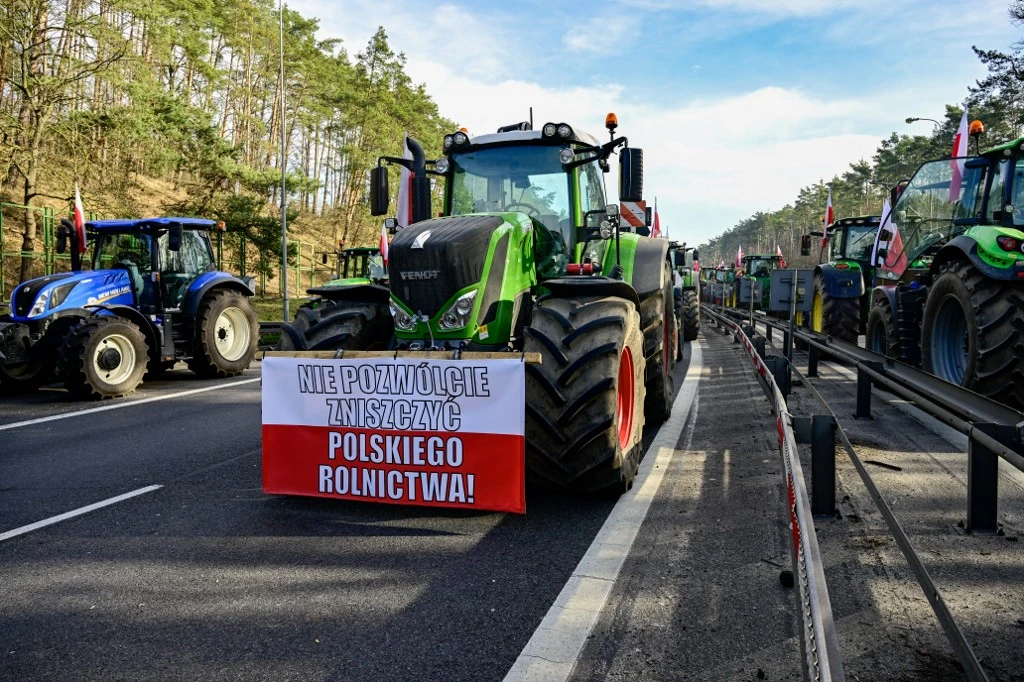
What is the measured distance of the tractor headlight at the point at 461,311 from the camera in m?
4.79

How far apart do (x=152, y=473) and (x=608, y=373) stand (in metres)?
3.84

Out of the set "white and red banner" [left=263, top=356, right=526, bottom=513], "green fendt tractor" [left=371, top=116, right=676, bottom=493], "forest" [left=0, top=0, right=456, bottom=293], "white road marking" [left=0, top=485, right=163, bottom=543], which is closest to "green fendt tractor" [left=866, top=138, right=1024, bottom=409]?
"green fendt tractor" [left=371, top=116, right=676, bottom=493]

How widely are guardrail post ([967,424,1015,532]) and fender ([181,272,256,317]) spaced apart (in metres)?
10.3

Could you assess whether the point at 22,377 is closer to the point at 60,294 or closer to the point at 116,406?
the point at 60,294

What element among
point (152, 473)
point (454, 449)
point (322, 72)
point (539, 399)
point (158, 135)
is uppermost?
point (322, 72)

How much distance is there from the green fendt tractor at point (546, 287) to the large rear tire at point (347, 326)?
1.68 ft

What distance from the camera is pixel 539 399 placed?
435 cm

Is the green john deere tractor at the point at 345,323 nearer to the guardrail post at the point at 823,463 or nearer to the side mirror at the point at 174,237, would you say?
the guardrail post at the point at 823,463

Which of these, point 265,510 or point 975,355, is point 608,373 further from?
point 975,355

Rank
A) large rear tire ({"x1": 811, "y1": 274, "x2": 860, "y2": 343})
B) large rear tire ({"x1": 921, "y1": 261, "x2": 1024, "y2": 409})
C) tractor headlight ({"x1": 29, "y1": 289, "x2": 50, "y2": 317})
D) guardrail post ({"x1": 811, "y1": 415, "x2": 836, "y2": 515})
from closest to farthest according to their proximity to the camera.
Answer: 1. guardrail post ({"x1": 811, "y1": 415, "x2": 836, "y2": 515})
2. large rear tire ({"x1": 921, "y1": 261, "x2": 1024, "y2": 409})
3. tractor headlight ({"x1": 29, "y1": 289, "x2": 50, "y2": 317})
4. large rear tire ({"x1": 811, "y1": 274, "x2": 860, "y2": 343})

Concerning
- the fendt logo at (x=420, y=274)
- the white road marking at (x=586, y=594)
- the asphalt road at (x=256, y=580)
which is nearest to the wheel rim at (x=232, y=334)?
the asphalt road at (x=256, y=580)

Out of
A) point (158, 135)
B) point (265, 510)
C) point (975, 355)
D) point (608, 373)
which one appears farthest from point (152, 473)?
point (158, 135)

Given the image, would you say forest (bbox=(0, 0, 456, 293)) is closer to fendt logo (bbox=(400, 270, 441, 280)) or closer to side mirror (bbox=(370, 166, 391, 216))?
side mirror (bbox=(370, 166, 391, 216))

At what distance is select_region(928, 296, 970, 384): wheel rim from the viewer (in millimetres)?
6953
